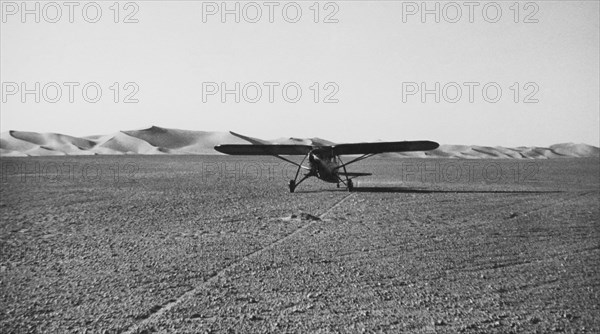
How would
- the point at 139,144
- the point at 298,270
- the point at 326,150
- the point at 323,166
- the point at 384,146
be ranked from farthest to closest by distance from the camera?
the point at 139,144
the point at 384,146
the point at 326,150
the point at 323,166
the point at 298,270

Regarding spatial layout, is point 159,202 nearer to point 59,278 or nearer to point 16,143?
point 59,278

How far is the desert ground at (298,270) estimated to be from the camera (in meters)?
4.59

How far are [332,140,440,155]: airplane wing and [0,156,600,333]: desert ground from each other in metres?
5.74

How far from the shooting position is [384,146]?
18.5 m

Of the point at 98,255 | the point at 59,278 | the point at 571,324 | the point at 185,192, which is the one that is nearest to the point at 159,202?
the point at 185,192

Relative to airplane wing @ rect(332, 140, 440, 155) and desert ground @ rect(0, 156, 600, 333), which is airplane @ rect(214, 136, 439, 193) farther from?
desert ground @ rect(0, 156, 600, 333)

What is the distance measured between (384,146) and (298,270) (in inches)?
506

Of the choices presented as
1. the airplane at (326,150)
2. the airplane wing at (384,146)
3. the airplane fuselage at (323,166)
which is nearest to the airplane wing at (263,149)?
the airplane at (326,150)

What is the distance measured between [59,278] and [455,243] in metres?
6.29

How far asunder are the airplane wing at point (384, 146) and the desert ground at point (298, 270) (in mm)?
5740

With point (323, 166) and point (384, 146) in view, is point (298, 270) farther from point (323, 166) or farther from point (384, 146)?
point (384, 146)

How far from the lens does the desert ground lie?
15.1ft

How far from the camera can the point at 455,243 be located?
8164 millimetres

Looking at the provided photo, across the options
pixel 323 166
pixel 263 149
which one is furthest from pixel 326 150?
pixel 263 149
